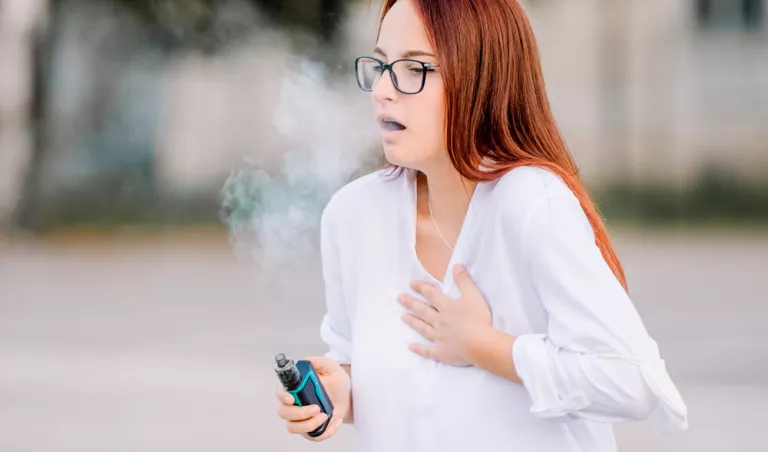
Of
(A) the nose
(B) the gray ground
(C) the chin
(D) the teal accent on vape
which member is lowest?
(B) the gray ground

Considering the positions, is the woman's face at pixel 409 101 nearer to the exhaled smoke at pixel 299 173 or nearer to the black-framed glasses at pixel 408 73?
the black-framed glasses at pixel 408 73

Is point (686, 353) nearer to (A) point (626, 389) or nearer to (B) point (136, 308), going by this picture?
(B) point (136, 308)

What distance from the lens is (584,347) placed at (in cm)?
115

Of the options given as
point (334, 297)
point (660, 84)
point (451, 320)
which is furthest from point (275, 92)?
point (451, 320)

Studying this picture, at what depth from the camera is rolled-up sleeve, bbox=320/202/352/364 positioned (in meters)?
1.45

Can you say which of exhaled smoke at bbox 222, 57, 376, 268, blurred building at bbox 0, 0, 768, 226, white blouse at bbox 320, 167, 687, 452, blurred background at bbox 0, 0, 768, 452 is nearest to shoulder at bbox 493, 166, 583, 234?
white blouse at bbox 320, 167, 687, 452

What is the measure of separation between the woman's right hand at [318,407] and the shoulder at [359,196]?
0.64 ft

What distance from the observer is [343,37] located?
9.92 m

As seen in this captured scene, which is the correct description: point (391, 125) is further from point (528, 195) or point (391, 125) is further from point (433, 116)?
point (528, 195)

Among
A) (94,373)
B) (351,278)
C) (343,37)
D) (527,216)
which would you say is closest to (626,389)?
(527,216)

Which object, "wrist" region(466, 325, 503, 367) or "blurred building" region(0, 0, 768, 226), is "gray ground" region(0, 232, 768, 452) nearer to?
"blurred building" region(0, 0, 768, 226)

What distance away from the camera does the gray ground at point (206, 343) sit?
3715mm

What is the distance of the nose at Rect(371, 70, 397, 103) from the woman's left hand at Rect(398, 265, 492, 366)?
0.22m

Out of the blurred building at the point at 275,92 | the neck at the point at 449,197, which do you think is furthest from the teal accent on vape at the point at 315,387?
the blurred building at the point at 275,92
